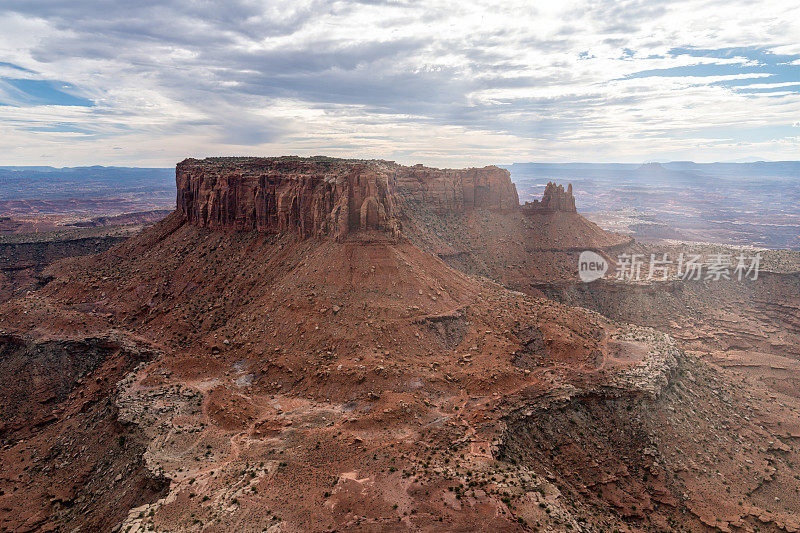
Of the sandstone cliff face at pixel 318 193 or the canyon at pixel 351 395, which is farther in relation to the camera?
the sandstone cliff face at pixel 318 193

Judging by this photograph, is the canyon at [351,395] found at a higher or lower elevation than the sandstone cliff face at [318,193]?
lower

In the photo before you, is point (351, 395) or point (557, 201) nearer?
point (351, 395)

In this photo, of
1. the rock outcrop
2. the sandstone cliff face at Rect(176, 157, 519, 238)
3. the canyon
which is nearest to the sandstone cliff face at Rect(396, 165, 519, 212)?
the sandstone cliff face at Rect(176, 157, 519, 238)

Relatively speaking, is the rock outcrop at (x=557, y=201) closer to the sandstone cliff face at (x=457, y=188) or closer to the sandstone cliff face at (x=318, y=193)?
the sandstone cliff face at (x=457, y=188)

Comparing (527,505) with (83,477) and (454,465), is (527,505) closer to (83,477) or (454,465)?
(454,465)

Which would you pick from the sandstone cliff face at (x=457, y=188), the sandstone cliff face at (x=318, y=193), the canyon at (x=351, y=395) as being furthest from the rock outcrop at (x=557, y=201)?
the canyon at (x=351, y=395)

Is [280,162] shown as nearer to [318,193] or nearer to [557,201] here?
[318,193]

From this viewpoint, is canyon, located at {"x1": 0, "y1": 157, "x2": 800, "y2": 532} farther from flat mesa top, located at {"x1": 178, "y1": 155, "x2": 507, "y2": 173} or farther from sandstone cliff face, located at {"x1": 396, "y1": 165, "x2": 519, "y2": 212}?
sandstone cliff face, located at {"x1": 396, "y1": 165, "x2": 519, "y2": 212}

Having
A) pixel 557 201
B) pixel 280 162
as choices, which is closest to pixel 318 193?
pixel 280 162
